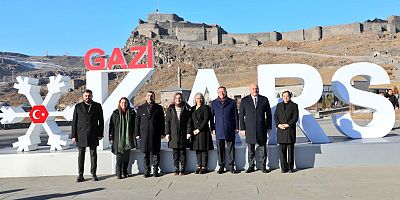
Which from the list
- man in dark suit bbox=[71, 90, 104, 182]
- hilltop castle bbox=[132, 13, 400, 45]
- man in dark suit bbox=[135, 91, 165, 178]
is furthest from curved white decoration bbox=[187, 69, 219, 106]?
hilltop castle bbox=[132, 13, 400, 45]

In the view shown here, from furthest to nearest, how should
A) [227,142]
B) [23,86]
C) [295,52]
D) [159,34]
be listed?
[159,34] → [295,52] → [23,86] → [227,142]

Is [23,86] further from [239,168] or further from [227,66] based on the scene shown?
[227,66]

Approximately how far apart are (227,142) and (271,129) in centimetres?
112

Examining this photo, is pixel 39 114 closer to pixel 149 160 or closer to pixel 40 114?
pixel 40 114

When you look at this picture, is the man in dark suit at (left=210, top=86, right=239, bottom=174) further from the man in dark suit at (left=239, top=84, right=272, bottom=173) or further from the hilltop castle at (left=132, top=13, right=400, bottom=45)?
the hilltop castle at (left=132, top=13, right=400, bottom=45)

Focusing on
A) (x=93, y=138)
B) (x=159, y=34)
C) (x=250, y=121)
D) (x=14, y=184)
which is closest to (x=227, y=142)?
(x=250, y=121)

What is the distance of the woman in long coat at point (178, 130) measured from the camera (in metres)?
8.55

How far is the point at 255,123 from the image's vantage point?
8562 millimetres

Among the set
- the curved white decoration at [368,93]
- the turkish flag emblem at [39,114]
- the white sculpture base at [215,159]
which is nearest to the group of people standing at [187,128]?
the white sculpture base at [215,159]

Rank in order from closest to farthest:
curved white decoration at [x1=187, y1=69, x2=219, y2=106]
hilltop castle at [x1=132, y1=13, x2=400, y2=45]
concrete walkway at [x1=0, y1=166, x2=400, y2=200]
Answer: concrete walkway at [x1=0, y1=166, x2=400, y2=200]
curved white decoration at [x1=187, y1=69, x2=219, y2=106]
hilltop castle at [x1=132, y1=13, x2=400, y2=45]

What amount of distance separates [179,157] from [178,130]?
0.57 meters

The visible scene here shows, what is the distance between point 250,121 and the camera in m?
8.60

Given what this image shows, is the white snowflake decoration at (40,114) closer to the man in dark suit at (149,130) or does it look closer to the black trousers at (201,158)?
the man in dark suit at (149,130)

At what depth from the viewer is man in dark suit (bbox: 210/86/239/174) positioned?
8570 millimetres
